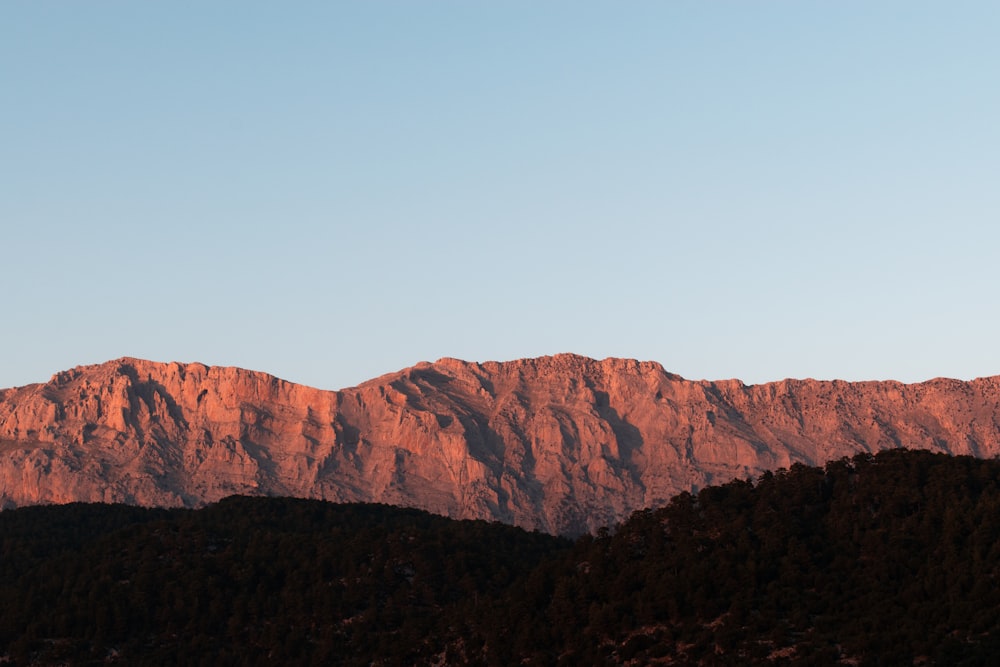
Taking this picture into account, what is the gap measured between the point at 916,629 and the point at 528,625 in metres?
32.6

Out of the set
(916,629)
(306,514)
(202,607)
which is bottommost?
(916,629)

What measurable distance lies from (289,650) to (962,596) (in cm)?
5836

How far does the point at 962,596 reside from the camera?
95688mm

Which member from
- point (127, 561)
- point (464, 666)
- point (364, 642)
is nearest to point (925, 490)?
point (464, 666)

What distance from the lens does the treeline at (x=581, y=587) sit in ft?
320

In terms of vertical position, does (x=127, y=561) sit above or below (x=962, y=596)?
above

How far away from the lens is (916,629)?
9038 centimetres

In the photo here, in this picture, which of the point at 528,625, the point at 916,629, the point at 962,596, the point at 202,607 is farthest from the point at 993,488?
the point at 202,607

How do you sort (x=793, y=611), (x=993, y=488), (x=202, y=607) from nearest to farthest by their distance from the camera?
(x=793, y=611), (x=993, y=488), (x=202, y=607)

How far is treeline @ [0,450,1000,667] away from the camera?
9756cm

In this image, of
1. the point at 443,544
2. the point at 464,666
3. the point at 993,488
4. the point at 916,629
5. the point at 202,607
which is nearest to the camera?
the point at 916,629

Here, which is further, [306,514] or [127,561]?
[306,514]

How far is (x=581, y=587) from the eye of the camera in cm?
11444

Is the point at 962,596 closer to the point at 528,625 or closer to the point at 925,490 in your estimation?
the point at 925,490
